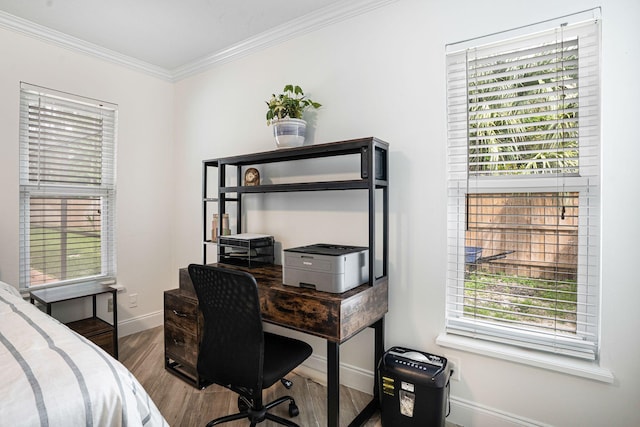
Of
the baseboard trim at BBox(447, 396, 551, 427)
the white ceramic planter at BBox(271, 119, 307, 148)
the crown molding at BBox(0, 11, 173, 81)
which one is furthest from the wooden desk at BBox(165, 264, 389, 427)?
the crown molding at BBox(0, 11, 173, 81)

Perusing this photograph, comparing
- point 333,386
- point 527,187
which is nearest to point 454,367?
point 333,386

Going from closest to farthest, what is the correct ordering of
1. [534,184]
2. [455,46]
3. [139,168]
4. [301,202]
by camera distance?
[534,184]
[455,46]
[301,202]
[139,168]

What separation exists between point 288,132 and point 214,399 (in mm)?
1781

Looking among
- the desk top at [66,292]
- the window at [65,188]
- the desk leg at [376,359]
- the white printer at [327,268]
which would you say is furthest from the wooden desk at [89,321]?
the desk leg at [376,359]

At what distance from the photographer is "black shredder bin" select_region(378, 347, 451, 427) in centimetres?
169

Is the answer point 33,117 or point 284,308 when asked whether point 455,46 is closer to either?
point 284,308

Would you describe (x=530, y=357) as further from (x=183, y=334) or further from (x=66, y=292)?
(x=66, y=292)

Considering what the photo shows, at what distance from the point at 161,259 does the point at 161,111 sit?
1479mm

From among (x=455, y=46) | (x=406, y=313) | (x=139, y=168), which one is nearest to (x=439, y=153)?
(x=455, y=46)

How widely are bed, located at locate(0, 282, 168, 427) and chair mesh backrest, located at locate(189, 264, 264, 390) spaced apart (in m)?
0.49

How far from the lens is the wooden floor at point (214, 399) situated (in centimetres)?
199

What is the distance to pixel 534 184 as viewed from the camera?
1777 mm

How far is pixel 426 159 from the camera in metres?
2.02

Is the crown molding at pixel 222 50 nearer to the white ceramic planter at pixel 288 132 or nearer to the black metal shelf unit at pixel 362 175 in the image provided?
the white ceramic planter at pixel 288 132
